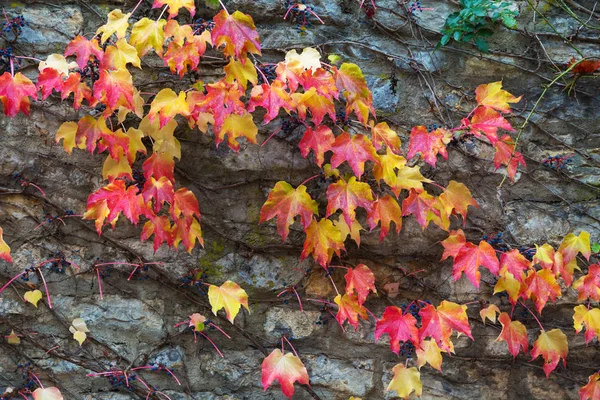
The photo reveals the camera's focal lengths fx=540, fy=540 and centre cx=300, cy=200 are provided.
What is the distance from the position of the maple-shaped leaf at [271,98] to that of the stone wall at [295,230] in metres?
0.29

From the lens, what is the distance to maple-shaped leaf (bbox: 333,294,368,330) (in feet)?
6.71

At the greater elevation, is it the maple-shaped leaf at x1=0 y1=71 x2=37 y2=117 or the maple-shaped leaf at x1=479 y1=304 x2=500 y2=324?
the maple-shaped leaf at x1=0 y1=71 x2=37 y2=117

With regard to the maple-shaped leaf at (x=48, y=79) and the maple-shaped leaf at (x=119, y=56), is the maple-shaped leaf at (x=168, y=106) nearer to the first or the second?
the maple-shaped leaf at (x=119, y=56)

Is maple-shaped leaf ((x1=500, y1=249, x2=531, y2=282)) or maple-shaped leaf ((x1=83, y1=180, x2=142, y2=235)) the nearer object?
maple-shaped leaf ((x1=83, y1=180, x2=142, y2=235))

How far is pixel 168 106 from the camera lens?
72.6 inches

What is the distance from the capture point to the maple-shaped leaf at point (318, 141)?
1971 millimetres

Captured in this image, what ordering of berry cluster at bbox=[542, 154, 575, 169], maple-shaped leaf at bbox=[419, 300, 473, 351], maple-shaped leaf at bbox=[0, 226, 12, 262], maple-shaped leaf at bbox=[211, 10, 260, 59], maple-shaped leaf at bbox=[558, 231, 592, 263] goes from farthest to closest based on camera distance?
1. berry cluster at bbox=[542, 154, 575, 169]
2. maple-shaped leaf at bbox=[558, 231, 592, 263]
3. maple-shaped leaf at bbox=[419, 300, 473, 351]
4. maple-shaped leaf at bbox=[0, 226, 12, 262]
5. maple-shaped leaf at bbox=[211, 10, 260, 59]

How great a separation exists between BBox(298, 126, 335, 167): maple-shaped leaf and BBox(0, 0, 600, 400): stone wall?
168mm

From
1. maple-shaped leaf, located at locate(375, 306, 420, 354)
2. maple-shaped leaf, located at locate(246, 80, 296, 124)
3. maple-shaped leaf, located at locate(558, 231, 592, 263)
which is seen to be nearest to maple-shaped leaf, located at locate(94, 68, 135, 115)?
maple-shaped leaf, located at locate(246, 80, 296, 124)

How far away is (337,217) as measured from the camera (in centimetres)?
215

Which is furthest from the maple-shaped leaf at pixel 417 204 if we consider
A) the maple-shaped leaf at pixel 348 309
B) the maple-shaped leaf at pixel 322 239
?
the maple-shaped leaf at pixel 348 309

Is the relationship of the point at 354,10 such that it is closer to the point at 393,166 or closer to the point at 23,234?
the point at 393,166

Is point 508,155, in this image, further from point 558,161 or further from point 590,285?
point 590,285

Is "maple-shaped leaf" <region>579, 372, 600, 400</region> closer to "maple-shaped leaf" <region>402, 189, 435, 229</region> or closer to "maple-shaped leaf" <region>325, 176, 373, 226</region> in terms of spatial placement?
"maple-shaped leaf" <region>402, 189, 435, 229</region>
